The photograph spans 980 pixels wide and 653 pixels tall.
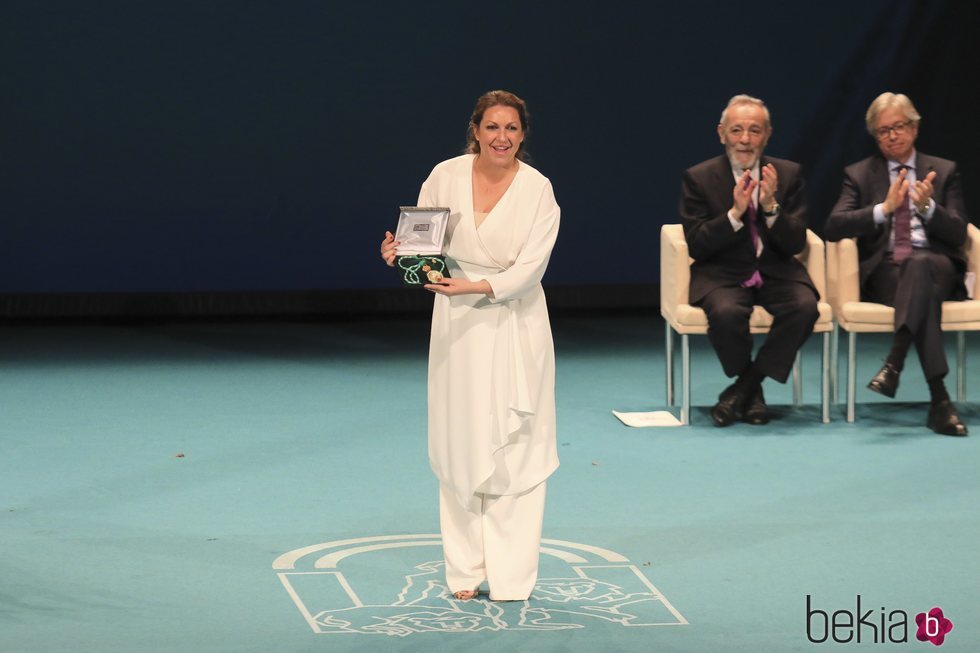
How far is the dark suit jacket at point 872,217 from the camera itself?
6.87 m

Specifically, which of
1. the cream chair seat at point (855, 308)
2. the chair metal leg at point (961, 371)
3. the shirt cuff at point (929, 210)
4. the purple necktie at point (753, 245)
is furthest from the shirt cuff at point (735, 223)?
the chair metal leg at point (961, 371)

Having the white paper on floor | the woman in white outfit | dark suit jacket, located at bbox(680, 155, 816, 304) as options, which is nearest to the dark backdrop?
dark suit jacket, located at bbox(680, 155, 816, 304)

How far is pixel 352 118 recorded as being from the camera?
9844mm

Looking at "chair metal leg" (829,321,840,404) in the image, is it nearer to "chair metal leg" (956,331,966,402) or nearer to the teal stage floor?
the teal stage floor

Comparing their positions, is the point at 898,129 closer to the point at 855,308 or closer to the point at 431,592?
the point at 855,308

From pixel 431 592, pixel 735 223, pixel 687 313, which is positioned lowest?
pixel 431 592

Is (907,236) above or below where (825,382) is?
above

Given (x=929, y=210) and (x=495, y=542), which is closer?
(x=495, y=542)

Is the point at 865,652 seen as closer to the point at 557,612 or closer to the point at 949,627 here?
the point at 949,627

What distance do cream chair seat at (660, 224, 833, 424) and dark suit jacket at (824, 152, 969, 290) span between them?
0.16 meters

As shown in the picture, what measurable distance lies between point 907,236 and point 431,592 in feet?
11.1

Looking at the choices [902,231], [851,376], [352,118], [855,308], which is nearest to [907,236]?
[902,231]

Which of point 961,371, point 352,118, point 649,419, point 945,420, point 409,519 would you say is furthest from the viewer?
point 352,118

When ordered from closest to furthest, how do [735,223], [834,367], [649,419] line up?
[735,223]
[649,419]
[834,367]
